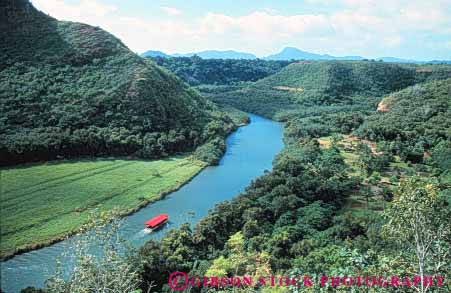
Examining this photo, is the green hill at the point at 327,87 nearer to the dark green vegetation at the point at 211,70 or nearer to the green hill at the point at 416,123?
the dark green vegetation at the point at 211,70

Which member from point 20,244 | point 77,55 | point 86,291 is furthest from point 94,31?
point 86,291

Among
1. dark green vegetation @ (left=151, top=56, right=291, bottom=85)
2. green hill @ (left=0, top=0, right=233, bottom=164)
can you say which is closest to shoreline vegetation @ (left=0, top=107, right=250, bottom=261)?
green hill @ (left=0, top=0, right=233, bottom=164)

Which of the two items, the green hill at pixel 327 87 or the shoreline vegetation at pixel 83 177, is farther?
the green hill at pixel 327 87

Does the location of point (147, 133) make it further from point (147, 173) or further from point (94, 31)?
point (94, 31)

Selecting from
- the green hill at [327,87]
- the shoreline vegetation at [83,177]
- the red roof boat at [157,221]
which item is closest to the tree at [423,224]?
the shoreline vegetation at [83,177]

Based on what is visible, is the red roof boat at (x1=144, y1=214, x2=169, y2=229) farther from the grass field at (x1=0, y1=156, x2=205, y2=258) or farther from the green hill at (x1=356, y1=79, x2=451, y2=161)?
the green hill at (x1=356, y1=79, x2=451, y2=161)

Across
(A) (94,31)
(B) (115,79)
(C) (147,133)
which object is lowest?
(C) (147,133)
